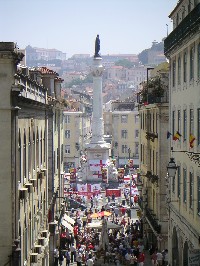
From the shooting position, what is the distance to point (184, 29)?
88.0ft

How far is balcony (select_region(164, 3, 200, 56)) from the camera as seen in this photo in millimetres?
23842

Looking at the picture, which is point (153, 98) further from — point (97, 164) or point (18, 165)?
point (97, 164)

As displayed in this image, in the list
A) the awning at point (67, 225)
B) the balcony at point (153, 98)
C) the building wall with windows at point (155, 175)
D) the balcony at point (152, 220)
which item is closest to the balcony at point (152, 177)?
the building wall with windows at point (155, 175)

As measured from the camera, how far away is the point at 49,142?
133 feet

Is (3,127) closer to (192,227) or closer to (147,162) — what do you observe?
(192,227)

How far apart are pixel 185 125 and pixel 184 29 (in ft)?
13.7

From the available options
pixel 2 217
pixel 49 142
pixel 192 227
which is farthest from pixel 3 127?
pixel 49 142

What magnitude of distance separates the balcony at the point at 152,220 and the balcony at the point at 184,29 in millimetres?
13219

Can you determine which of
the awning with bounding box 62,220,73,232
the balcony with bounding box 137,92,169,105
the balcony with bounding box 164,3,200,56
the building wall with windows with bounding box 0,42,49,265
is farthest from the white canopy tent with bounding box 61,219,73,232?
the balcony with bounding box 164,3,200,56

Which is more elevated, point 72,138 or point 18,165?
point 18,165

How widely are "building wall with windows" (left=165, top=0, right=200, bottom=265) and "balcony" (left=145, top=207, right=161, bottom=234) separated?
8.18 metres

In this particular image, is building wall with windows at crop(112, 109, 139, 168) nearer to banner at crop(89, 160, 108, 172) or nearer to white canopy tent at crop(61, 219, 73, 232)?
banner at crop(89, 160, 108, 172)

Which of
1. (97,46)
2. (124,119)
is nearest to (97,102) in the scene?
(97,46)

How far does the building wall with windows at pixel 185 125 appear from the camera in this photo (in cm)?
2544
